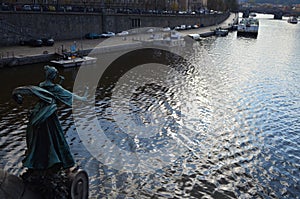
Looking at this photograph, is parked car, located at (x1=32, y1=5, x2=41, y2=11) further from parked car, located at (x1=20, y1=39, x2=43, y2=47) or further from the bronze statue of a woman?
the bronze statue of a woman

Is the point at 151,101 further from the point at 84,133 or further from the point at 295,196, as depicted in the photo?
the point at 295,196

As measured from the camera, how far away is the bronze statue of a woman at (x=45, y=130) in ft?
28.5

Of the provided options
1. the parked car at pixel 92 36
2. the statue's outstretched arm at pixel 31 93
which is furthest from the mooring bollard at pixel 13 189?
the parked car at pixel 92 36

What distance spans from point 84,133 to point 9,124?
19.1ft

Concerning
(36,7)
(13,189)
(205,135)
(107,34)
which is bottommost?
(205,135)

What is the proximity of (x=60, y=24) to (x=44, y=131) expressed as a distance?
175 ft

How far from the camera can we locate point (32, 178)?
29.3ft

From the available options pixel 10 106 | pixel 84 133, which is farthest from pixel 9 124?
pixel 84 133

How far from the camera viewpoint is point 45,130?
29.1 ft

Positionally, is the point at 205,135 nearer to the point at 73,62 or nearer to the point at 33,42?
the point at 73,62

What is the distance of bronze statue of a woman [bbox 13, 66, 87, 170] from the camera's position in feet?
28.5

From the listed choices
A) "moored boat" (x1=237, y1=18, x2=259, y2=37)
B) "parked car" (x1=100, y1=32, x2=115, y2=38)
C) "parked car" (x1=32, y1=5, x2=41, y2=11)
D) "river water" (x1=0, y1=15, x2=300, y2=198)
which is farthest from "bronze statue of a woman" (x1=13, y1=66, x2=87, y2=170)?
"moored boat" (x1=237, y1=18, x2=259, y2=37)

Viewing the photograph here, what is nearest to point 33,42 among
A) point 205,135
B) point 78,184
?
point 205,135

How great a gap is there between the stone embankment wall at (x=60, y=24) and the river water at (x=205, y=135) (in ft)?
43.6
